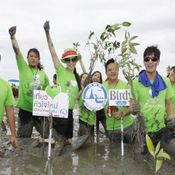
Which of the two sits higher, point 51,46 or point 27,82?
point 51,46

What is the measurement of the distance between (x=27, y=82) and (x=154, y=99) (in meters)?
2.75

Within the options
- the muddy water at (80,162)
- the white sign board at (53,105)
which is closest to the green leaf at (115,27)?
the white sign board at (53,105)

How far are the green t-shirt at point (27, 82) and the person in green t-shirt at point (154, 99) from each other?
2.22 m

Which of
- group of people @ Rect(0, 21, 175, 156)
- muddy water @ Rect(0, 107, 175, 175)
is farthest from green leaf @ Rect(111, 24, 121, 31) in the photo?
muddy water @ Rect(0, 107, 175, 175)

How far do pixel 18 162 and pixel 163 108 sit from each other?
2822 millimetres

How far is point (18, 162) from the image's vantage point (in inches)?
271

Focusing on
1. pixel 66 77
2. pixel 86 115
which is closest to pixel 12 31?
pixel 66 77

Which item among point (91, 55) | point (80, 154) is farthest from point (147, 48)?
point (80, 154)

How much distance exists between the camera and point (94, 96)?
23.0 feet

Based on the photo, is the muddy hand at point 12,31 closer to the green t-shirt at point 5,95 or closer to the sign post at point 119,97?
the green t-shirt at point 5,95

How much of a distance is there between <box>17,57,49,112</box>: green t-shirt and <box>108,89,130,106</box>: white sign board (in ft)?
5.52

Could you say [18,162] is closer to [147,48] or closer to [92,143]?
[92,143]

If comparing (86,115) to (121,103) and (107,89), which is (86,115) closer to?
(107,89)

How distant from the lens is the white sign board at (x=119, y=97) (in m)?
7.22
